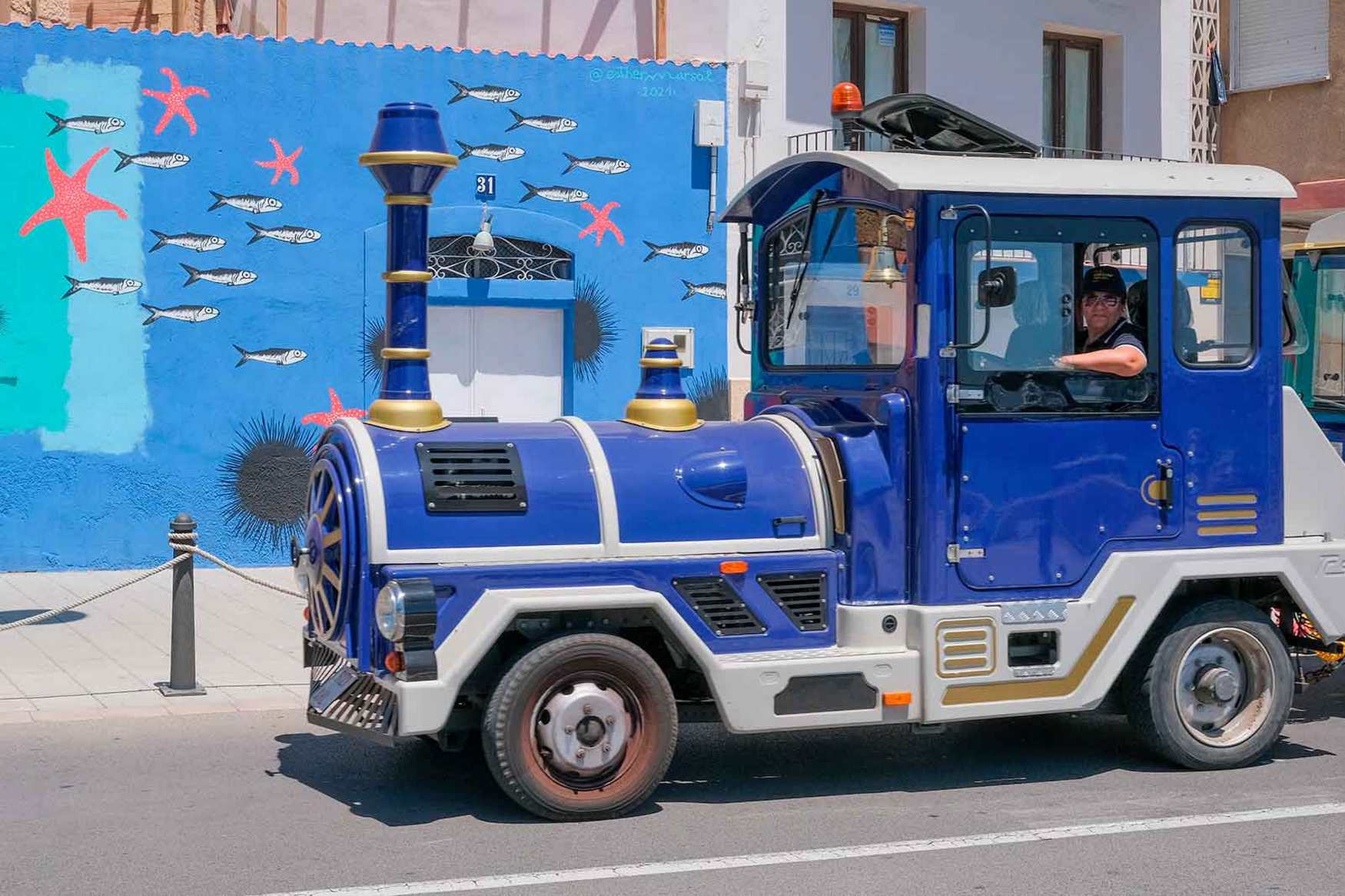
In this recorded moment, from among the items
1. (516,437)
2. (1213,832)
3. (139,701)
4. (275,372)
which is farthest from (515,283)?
(1213,832)

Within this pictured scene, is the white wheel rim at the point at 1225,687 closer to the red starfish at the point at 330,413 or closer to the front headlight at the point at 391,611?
the front headlight at the point at 391,611

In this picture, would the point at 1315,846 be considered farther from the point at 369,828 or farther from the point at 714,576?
the point at 369,828

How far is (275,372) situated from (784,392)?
22.9 feet

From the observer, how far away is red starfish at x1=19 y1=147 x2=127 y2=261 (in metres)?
12.9

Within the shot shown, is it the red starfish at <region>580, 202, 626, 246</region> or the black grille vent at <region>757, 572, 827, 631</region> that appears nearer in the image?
the black grille vent at <region>757, 572, 827, 631</region>

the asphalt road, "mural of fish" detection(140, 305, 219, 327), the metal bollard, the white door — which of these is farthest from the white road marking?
"mural of fish" detection(140, 305, 219, 327)

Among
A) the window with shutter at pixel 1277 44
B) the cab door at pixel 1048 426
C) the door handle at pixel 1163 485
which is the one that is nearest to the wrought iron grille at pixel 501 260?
the cab door at pixel 1048 426

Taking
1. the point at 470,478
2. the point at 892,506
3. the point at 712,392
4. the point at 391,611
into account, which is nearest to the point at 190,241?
the point at 712,392

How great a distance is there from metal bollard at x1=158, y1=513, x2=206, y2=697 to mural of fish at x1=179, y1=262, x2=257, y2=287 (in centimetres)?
486

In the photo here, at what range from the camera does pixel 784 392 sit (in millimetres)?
7656

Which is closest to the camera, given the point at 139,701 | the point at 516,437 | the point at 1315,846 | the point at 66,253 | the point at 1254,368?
the point at 1315,846

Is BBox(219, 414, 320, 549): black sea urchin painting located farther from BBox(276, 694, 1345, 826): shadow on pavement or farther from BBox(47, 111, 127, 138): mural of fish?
BBox(276, 694, 1345, 826): shadow on pavement

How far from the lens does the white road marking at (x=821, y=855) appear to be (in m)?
5.55

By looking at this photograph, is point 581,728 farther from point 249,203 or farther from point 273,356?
point 249,203
